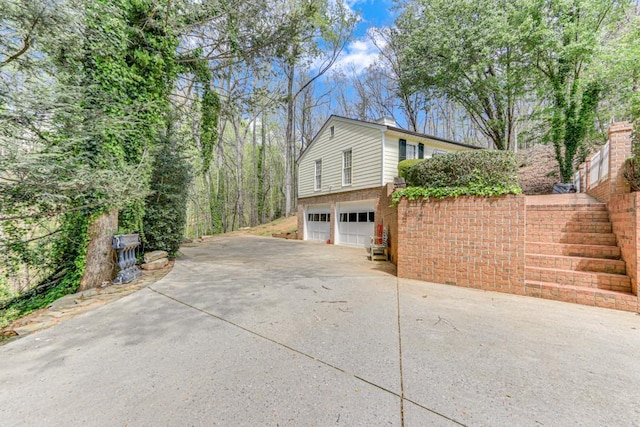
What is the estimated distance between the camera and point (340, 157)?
12.1 m

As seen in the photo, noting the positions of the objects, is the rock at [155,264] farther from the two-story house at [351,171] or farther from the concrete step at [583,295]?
the concrete step at [583,295]

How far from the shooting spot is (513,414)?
1.61 m

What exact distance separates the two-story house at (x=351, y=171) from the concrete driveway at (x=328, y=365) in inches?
277

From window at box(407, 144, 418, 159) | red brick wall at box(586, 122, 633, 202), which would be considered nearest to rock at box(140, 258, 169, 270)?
red brick wall at box(586, 122, 633, 202)

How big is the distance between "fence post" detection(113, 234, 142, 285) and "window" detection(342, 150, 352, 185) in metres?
8.49

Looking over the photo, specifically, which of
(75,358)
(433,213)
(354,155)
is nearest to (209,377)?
(75,358)

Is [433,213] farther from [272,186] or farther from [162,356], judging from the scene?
[272,186]

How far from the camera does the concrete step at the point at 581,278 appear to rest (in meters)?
3.57

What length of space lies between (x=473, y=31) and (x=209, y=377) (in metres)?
15.3

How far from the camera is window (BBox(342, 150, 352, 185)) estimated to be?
38.2 ft

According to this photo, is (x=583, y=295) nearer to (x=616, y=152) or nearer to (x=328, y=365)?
(x=616, y=152)

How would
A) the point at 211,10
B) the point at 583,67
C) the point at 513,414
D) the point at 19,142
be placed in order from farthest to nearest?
1. the point at 583,67
2. the point at 211,10
3. the point at 19,142
4. the point at 513,414

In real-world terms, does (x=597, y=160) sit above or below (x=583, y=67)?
below

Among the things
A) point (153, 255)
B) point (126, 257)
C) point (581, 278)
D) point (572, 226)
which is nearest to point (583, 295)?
point (581, 278)
